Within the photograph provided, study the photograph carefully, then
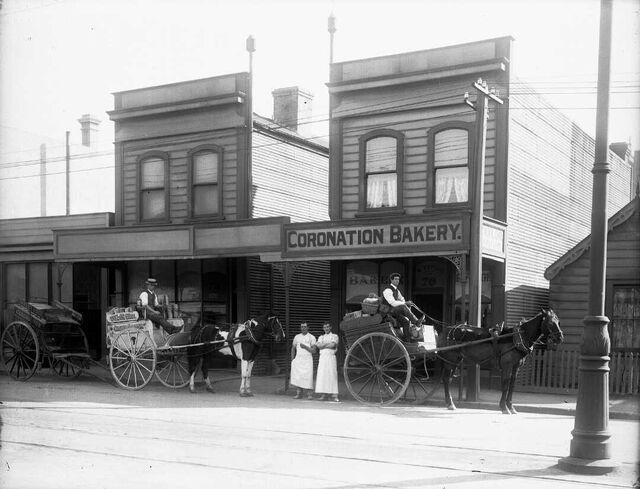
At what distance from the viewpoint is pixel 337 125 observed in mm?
20828

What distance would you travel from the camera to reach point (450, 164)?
63.3ft

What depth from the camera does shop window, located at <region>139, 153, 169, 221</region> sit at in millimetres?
23750

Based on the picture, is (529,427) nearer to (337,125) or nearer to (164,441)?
(164,441)

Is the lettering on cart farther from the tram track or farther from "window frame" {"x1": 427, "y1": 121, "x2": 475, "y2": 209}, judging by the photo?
the tram track

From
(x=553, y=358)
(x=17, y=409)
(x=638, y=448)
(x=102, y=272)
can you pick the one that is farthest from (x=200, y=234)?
(x=638, y=448)

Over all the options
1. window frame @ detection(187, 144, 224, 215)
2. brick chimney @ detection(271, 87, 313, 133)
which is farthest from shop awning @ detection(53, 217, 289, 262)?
brick chimney @ detection(271, 87, 313, 133)

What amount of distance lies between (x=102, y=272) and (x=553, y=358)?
14146 mm

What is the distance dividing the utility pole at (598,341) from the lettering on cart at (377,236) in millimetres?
7055

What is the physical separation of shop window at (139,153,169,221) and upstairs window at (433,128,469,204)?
28.3 ft

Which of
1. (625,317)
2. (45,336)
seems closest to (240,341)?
(45,336)

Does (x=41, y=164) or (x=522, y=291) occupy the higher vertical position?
(x=41, y=164)

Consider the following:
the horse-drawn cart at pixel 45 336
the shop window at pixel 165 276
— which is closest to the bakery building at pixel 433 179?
the shop window at pixel 165 276

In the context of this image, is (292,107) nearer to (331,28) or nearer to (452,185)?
(331,28)

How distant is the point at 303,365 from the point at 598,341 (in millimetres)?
8860
